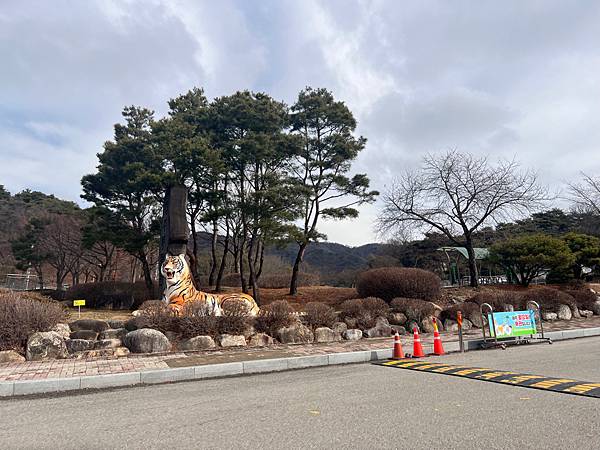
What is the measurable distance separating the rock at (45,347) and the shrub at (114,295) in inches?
525

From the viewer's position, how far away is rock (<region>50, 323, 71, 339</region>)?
1040 cm

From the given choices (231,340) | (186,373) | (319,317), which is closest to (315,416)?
(186,373)

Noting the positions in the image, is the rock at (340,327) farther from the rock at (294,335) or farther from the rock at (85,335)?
the rock at (85,335)

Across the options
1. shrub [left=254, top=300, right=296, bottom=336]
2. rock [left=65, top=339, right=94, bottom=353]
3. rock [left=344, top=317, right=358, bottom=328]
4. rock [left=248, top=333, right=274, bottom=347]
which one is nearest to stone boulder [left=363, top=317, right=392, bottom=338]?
rock [left=344, top=317, right=358, bottom=328]

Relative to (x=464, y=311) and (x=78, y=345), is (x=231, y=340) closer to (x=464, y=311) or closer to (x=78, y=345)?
(x=78, y=345)

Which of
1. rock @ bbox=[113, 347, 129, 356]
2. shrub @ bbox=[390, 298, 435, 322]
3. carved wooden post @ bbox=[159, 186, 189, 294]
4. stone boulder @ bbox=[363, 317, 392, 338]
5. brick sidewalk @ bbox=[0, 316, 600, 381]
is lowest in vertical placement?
brick sidewalk @ bbox=[0, 316, 600, 381]

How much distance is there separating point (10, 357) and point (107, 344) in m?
1.85

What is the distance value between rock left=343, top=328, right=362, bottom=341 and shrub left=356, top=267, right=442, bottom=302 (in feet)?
12.9

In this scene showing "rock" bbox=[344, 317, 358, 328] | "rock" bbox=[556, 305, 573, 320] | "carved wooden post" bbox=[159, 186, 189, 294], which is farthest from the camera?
"rock" bbox=[556, 305, 573, 320]

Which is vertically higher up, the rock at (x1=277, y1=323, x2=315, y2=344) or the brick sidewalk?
the rock at (x1=277, y1=323, x2=315, y2=344)

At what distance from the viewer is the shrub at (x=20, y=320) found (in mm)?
9445

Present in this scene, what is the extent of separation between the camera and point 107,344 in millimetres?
10188

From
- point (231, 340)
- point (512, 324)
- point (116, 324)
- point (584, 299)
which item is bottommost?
point (231, 340)

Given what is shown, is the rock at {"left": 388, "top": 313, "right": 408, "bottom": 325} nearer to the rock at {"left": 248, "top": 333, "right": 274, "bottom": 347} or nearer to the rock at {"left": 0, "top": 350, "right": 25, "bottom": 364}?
the rock at {"left": 248, "top": 333, "right": 274, "bottom": 347}
